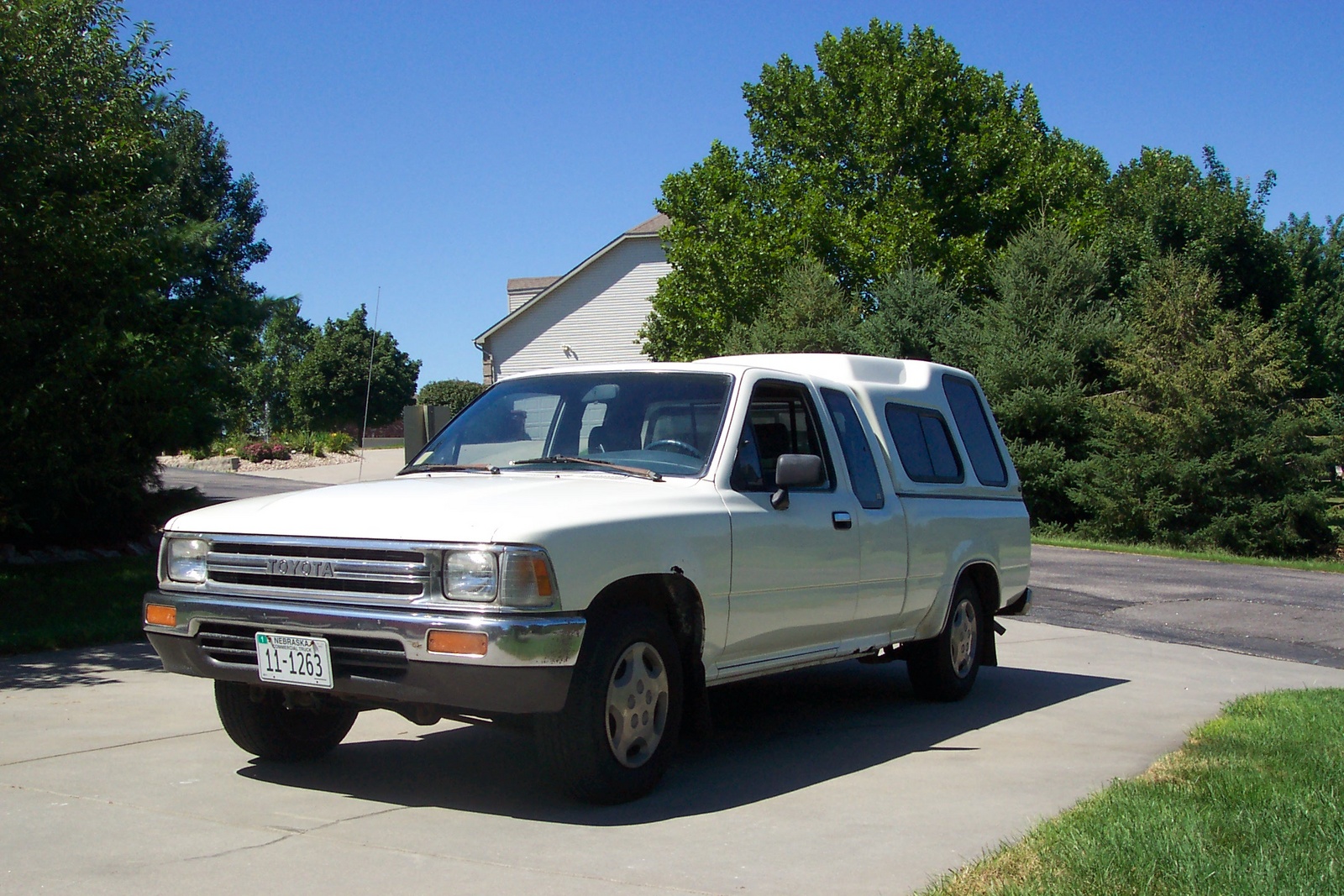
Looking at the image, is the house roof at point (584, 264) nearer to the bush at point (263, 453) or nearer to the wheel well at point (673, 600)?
the bush at point (263, 453)

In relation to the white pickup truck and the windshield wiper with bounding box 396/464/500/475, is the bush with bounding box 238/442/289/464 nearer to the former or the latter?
the white pickup truck

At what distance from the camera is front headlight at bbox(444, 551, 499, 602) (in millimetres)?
4848

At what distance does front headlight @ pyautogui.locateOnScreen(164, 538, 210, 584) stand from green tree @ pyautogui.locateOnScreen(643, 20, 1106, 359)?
94.8 ft

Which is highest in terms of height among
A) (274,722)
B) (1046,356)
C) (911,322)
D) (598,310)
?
(598,310)

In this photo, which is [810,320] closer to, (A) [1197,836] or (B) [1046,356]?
(B) [1046,356]

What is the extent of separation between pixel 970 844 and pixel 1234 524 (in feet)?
66.2

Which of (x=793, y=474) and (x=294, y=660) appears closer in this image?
(x=294, y=660)

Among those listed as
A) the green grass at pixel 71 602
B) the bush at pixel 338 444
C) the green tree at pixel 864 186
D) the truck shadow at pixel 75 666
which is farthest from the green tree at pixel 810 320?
the truck shadow at pixel 75 666

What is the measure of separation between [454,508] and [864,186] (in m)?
33.0

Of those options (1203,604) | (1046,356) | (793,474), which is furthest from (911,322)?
(793,474)

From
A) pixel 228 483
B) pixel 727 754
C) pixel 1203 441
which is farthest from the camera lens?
pixel 228 483

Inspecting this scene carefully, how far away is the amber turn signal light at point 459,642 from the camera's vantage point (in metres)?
4.76

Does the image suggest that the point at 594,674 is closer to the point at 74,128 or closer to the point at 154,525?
the point at 74,128

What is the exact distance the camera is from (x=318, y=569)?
17.0 feet
